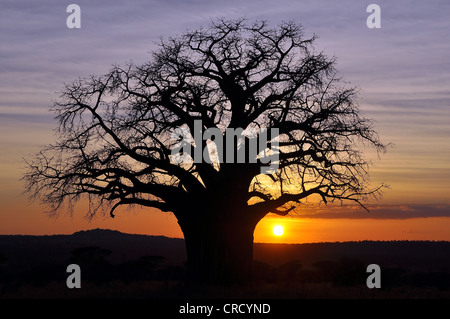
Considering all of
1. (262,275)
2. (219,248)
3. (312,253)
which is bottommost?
(312,253)

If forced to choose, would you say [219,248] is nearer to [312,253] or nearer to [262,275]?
[262,275]

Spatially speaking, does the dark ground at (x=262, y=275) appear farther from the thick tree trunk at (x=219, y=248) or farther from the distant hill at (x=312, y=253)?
the thick tree trunk at (x=219, y=248)

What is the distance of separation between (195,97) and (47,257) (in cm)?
3827

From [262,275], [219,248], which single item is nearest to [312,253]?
[262,275]

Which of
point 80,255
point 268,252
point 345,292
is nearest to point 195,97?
point 345,292

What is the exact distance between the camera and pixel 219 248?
23.3 meters

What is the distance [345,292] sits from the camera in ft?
70.5

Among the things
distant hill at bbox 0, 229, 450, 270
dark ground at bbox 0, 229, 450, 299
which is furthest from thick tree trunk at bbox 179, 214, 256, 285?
distant hill at bbox 0, 229, 450, 270

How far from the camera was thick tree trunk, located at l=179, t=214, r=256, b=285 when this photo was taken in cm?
2327

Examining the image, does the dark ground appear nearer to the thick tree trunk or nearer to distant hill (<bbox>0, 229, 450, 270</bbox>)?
distant hill (<bbox>0, 229, 450, 270</bbox>)

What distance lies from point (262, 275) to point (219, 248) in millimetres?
11043

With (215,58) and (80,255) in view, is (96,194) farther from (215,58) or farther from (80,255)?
(80,255)
